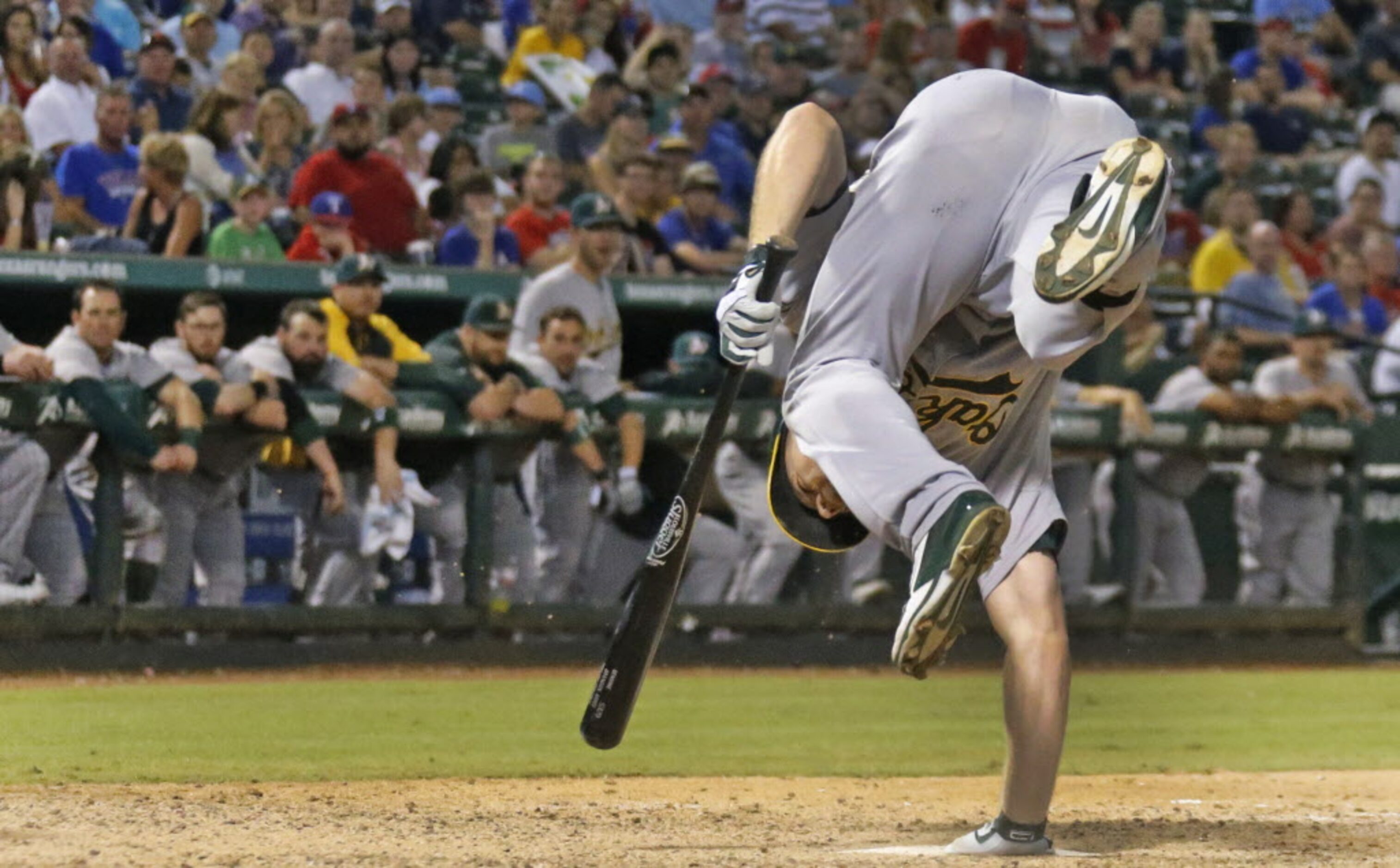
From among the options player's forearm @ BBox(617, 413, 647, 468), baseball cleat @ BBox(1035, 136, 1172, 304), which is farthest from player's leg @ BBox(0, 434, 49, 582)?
baseball cleat @ BBox(1035, 136, 1172, 304)

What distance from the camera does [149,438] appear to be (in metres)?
8.58

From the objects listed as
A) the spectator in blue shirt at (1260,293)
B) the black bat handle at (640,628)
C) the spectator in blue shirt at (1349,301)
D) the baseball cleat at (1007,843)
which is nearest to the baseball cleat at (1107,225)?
the black bat handle at (640,628)

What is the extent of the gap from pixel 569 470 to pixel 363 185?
183cm

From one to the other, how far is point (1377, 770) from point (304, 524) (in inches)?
182

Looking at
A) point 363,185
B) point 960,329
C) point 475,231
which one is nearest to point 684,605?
point 475,231

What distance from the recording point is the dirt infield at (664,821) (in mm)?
4328

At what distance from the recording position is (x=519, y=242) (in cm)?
1071

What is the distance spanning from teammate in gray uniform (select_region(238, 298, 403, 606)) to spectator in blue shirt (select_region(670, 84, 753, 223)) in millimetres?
3647

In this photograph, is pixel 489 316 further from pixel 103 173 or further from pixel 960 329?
pixel 960 329

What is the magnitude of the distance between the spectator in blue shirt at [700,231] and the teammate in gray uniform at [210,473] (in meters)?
2.72

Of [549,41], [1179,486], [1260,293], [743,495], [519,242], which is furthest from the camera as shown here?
[549,41]

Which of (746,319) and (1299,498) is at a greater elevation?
(746,319)

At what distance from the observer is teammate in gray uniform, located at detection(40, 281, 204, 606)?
8.45 meters

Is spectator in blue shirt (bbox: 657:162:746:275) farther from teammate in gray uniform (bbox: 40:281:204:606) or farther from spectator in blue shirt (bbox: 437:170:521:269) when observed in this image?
teammate in gray uniform (bbox: 40:281:204:606)
